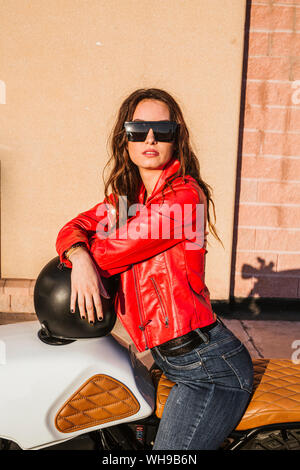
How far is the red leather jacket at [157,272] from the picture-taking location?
5.13 feet

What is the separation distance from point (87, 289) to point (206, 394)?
60 cm

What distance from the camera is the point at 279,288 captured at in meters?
4.85

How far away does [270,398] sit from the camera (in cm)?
161

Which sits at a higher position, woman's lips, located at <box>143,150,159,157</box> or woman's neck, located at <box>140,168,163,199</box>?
woman's lips, located at <box>143,150,159,157</box>

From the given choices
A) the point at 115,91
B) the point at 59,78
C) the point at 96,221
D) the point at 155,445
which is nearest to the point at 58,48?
the point at 59,78

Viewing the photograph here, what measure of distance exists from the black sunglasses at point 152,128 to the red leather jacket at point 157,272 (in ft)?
0.74

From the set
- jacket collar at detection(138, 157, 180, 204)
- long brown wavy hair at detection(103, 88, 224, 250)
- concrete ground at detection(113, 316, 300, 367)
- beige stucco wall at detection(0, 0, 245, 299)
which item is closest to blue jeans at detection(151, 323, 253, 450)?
long brown wavy hair at detection(103, 88, 224, 250)

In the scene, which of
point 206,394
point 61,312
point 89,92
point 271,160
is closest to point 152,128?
point 61,312

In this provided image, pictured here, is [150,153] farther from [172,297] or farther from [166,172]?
[172,297]

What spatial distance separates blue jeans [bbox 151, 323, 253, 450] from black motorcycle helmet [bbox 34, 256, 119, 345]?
30cm

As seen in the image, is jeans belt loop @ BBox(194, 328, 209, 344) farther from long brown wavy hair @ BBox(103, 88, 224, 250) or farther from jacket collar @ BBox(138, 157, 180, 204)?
jacket collar @ BBox(138, 157, 180, 204)

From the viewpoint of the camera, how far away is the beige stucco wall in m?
4.34

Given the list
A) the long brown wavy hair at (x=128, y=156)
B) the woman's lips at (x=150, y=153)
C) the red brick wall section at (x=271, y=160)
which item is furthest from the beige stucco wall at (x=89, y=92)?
the woman's lips at (x=150, y=153)

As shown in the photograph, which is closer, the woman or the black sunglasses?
the woman
